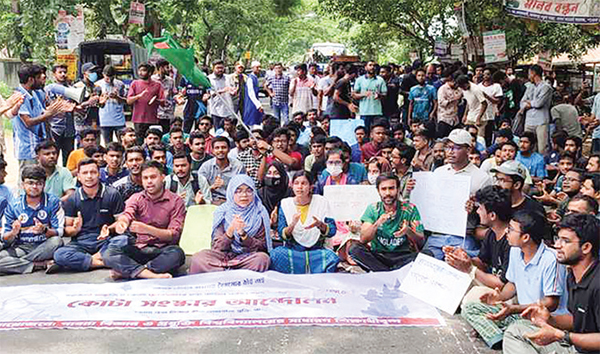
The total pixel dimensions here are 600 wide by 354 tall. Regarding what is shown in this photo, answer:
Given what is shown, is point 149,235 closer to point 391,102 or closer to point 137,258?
point 137,258

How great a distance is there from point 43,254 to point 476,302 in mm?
3856

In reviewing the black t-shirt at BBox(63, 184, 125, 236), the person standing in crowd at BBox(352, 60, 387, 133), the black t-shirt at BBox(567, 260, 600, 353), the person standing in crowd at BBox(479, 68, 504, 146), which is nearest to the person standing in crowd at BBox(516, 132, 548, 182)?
the person standing in crowd at BBox(479, 68, 504, 146)

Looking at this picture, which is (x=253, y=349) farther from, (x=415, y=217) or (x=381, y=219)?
(x=415, y=217)

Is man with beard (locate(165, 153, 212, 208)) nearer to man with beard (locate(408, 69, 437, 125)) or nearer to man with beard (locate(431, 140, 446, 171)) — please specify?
man with beard (locate(431, 140, 446, 171))

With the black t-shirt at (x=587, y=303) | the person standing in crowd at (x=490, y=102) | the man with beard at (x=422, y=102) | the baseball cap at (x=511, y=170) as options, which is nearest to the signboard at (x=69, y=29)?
the man with beard at (x=422, y=102)

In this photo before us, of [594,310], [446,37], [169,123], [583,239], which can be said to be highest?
[446,37]

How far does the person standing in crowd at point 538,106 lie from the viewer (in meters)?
Answer: 10.1

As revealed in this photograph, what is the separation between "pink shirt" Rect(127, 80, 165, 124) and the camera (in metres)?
10.1

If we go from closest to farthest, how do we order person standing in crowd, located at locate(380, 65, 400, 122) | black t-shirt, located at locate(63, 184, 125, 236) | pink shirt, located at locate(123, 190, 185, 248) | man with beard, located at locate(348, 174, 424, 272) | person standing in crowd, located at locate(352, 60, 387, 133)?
man with beard, located at locate(348, 174, 424, 272) < pink shirt, located at locate(123, 190, 185, 248) < black t-shirt, located at locate(63, 184, 125, 236) < person standing in crowd, located at locate(352, 60, 387, 133) < person standing in crowd, located at locate(380, 65, 400, 122)

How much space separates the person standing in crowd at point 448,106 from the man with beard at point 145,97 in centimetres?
442

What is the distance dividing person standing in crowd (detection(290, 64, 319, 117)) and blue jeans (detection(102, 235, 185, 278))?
7495 millimetres

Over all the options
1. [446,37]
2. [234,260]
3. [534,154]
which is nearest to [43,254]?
[234,260]

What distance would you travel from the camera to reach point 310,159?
26.5 ft

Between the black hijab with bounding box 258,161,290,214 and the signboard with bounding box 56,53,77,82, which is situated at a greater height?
the signboard with bounding box 56,53,77,82
